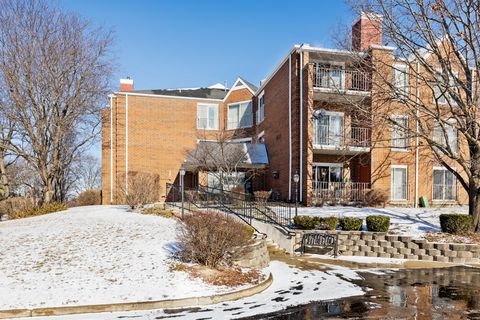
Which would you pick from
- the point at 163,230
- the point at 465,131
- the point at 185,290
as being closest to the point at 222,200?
the point at 163,230

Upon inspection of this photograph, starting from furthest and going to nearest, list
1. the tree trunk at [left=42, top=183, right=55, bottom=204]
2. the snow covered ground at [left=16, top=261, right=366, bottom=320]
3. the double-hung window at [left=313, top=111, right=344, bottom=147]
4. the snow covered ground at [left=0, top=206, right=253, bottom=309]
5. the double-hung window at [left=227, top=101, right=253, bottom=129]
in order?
1. the double-hung window at [left=227, top=101, right=253, bottom=129]
2. the tree trunk at [left=42, top=183, right=55, bottom=204]
3. the double-hung window at [left=313, top=111, right=344, bottom=147]
4. the snow covered ground at [left=0, top=206, right=253, bottom=309]
5. the snow covered ground at [left=16, top=261, right=366, bottom=320]

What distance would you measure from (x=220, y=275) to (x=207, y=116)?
2194 centimetres

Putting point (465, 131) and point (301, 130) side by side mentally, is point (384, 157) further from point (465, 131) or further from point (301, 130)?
point (465, 131)

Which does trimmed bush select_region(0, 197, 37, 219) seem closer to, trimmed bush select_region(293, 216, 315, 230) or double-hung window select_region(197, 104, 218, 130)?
double-hung window select_region(197, 104, 218, 130)

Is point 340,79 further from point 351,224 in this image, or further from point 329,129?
point 351,224

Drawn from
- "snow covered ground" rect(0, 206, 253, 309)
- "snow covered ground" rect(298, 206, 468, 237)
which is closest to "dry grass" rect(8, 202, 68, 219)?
"snow covered ground" rect(0, 206, 253, 309)

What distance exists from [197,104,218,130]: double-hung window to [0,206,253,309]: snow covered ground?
693 inches

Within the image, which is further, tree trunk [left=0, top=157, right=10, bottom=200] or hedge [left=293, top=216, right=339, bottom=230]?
tree trunk [left=0, top=157, right=10, bottom=200]

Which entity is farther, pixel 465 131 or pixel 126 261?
pixel 465 131

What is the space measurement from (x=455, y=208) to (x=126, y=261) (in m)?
19.3

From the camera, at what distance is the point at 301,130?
2016 cm

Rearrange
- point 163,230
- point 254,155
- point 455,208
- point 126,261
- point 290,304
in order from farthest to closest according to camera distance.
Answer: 1. point 254,155
2. point 455,208
3. point 163,230
4. point 126,261
5. point 290,304

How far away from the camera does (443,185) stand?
70.7 ft

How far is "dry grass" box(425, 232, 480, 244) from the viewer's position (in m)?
12.6
